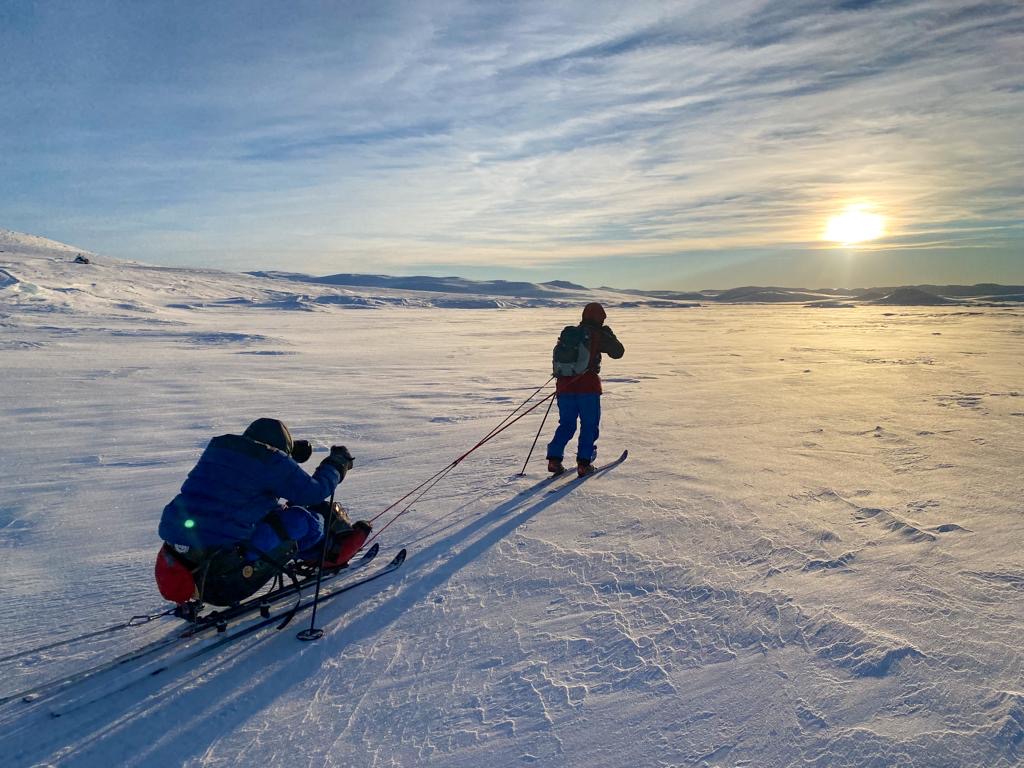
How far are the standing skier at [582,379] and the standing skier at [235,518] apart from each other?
119 inches

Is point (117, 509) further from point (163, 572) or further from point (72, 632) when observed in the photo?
point (163, 572)

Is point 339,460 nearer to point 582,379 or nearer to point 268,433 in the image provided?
point 268,433

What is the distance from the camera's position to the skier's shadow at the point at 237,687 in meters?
2.57

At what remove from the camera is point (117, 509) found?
5055mm

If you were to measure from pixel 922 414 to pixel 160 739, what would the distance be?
9.20 metres

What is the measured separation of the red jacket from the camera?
19.3 ft

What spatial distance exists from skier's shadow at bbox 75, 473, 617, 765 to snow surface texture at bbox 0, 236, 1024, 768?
0.01m

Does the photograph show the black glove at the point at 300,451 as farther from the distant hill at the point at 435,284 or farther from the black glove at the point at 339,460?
the distant hill at the point at 435,284

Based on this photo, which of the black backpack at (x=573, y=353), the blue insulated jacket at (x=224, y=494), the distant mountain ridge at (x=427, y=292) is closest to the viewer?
the blue insulated jacket at (x=224, y=494)

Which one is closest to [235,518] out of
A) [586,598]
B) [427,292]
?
[586,598]

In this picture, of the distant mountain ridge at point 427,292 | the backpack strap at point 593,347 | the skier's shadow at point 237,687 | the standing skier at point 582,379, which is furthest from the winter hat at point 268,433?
the distant mountain ridge at point 427,292

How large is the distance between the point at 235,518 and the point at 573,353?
3551 mm

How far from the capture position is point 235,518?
300cm

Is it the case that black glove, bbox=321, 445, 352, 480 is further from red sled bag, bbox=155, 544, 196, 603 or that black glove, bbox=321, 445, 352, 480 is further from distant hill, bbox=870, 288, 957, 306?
distant hill, bbox=870, 288, 957, 306
